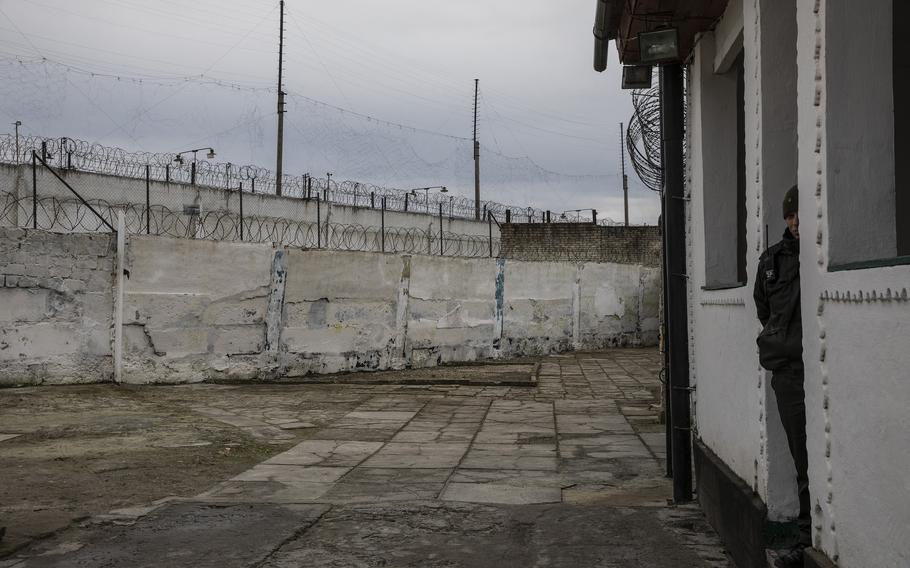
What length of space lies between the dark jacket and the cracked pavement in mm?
1289

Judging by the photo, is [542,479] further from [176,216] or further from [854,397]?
[176,216]

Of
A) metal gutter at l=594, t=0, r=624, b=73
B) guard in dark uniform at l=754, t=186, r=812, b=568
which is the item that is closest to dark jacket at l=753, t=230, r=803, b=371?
guard in dark uniform at l=754, t=186, r=812, b=568

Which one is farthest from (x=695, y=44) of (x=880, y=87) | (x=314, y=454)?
(x=314, y=454)

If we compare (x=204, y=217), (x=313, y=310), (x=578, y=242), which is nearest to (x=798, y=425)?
(x=313, y=310)

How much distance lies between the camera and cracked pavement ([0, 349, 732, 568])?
419 cm

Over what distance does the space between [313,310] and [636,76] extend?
24.9ft

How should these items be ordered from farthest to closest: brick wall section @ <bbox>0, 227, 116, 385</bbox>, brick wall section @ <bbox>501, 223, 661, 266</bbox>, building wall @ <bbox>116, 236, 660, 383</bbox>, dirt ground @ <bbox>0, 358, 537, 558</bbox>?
1. brick wall section @ <bbox>501, 223, 661, 266</bbox>
2. building wall @ <bbox>116, 236, 660, 383</bbox>
3. brick wall section @ <bbox>0, 227, 116, 385</bbox>
4. dirt ground @ <bbox>0, 358, 537, 558</bbox>

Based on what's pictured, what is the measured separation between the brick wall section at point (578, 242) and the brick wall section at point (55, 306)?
20883 mm

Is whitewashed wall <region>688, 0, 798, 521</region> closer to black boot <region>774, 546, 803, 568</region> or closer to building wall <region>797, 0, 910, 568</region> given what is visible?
black boot <region>774, 546, 803, 568</region>

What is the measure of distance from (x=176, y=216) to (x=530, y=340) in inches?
309

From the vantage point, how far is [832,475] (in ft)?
9.04

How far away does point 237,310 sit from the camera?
39.0 feet

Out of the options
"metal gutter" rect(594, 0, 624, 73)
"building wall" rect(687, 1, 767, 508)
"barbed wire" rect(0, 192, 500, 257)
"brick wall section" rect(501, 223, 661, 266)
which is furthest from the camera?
"brick wall section" rect(501, 223, 661, 266)

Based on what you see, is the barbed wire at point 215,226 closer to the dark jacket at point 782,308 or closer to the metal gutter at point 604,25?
the metal gutter at point 604,25
